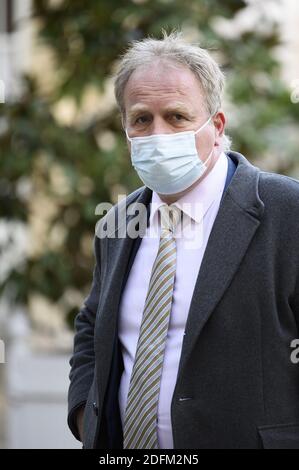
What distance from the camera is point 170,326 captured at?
283 centimetres

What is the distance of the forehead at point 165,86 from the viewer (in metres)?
2.87

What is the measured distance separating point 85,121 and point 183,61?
3192mm

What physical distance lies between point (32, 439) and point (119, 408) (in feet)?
12.4

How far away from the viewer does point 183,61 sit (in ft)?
9.52

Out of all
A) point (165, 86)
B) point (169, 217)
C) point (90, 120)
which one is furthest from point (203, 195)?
point (90, 120)

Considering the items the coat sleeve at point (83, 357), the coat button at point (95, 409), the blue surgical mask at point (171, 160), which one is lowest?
the coat button at point (95, 409)

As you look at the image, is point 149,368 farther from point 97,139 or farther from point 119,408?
point 97,139

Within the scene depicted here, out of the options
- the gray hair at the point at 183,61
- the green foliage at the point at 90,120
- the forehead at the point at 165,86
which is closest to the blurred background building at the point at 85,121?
the green foliage at the point at 90,120

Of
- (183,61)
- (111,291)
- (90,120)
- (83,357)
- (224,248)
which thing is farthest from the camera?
(90,120)

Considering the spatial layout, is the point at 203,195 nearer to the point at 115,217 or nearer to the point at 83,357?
the point at 115,217

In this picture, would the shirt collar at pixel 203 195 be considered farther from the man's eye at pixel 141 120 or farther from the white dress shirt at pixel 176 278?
the man's eye at pixel 141 120

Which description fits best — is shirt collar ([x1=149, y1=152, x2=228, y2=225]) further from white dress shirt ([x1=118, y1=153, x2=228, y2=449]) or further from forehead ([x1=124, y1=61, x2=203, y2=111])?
forehead ([x1=124, y1=61, x2=203, y2=111])

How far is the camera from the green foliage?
5445 millimetres

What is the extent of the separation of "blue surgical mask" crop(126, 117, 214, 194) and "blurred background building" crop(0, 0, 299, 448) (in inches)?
94.9
